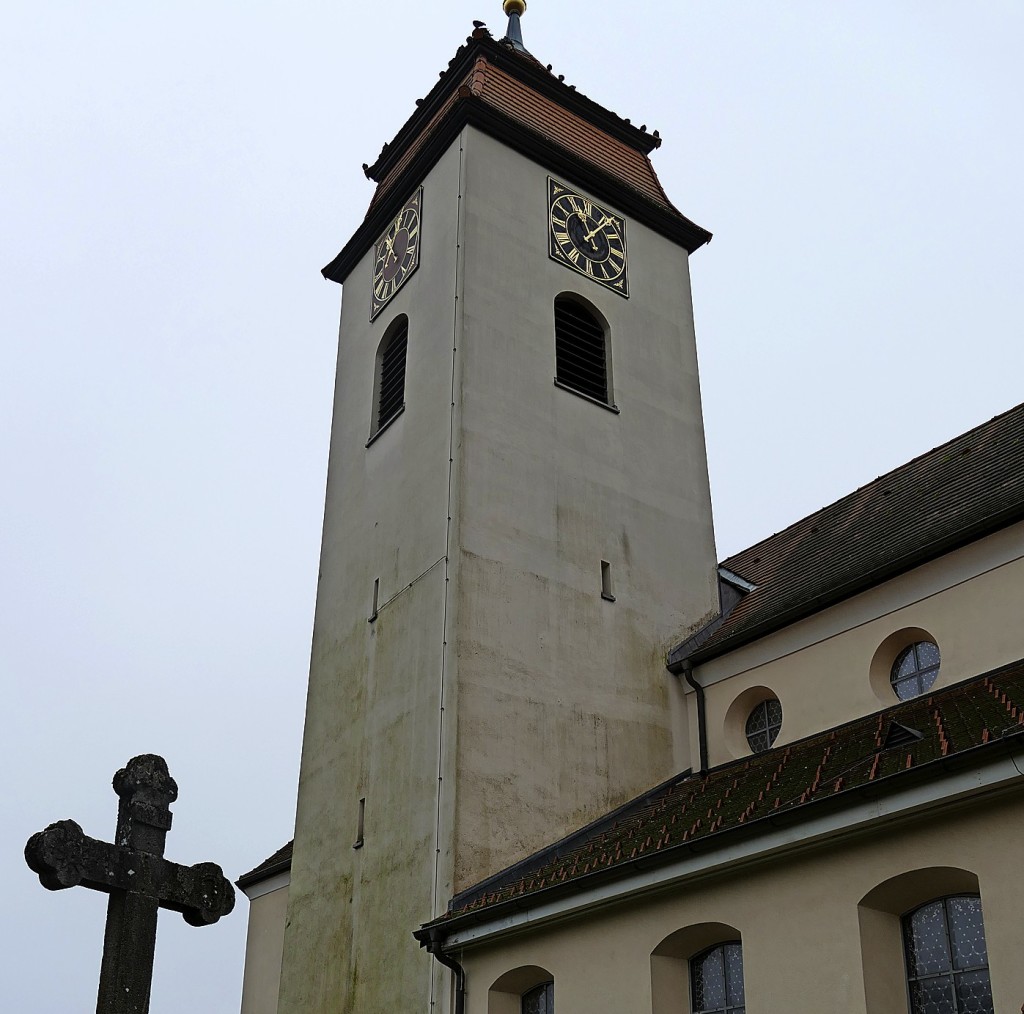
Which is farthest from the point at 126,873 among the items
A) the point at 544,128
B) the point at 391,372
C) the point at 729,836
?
the point at 544,128

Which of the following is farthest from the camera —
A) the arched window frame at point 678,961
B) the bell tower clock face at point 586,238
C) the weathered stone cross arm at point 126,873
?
the bell tower clock face at point 586,238

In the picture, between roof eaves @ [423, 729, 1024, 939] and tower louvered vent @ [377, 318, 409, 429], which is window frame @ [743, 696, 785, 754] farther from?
tower louvered vent @ [377, 318, 409, 429]

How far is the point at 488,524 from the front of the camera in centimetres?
1706

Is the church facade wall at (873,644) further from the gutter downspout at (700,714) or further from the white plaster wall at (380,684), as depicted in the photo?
the white plaster wall at (380,684)

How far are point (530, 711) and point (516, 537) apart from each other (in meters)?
2.42

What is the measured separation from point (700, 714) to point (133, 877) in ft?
33.2

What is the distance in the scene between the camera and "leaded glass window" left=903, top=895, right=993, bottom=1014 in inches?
370

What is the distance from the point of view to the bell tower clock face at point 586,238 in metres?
20.6

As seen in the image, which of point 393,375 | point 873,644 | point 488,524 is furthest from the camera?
point 393,375

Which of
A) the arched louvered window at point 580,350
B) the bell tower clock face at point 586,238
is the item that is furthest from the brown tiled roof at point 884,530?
the bell tower clock face at point 586,238

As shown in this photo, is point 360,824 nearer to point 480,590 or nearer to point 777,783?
point 480,590

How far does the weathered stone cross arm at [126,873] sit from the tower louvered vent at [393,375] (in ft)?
37.8

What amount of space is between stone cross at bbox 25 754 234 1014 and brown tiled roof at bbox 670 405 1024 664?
8857mm

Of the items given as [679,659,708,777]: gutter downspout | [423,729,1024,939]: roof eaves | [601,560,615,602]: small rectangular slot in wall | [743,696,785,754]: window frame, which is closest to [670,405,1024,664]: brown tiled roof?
[679,659,708,777]: gutter downspout
